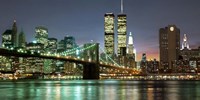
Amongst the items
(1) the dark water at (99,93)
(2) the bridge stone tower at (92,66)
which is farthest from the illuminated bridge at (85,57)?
(1) the dark water at (99,93)

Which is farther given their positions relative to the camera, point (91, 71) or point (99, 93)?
point (91, 71)

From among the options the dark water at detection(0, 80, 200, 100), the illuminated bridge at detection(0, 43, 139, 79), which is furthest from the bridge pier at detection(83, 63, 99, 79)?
the dark water at detection(0, 80, 200, 100)

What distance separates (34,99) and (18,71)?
143 meters

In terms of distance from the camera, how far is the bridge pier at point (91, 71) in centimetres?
11004

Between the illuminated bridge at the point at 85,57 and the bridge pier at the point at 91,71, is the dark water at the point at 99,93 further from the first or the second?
the bridge pier at the point at 91,71

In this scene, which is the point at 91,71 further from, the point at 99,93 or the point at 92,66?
the point at 99,93

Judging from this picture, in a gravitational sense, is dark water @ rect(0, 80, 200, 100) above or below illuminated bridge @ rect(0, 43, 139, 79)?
below

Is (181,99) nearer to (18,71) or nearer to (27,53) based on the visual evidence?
(27,53)

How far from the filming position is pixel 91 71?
112m

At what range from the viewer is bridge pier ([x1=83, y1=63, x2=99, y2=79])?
110 meters

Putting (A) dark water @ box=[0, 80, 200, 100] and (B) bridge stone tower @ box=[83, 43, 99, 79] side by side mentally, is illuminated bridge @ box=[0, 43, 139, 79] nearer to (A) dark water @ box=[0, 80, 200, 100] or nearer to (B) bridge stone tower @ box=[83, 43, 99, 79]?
(B) bridge stone tower @ box=[83, 43, 99, 79]

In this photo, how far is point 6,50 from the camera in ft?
284

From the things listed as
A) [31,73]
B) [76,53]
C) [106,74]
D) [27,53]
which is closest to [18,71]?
[31,73]

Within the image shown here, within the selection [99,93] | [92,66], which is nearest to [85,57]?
[92,66]
